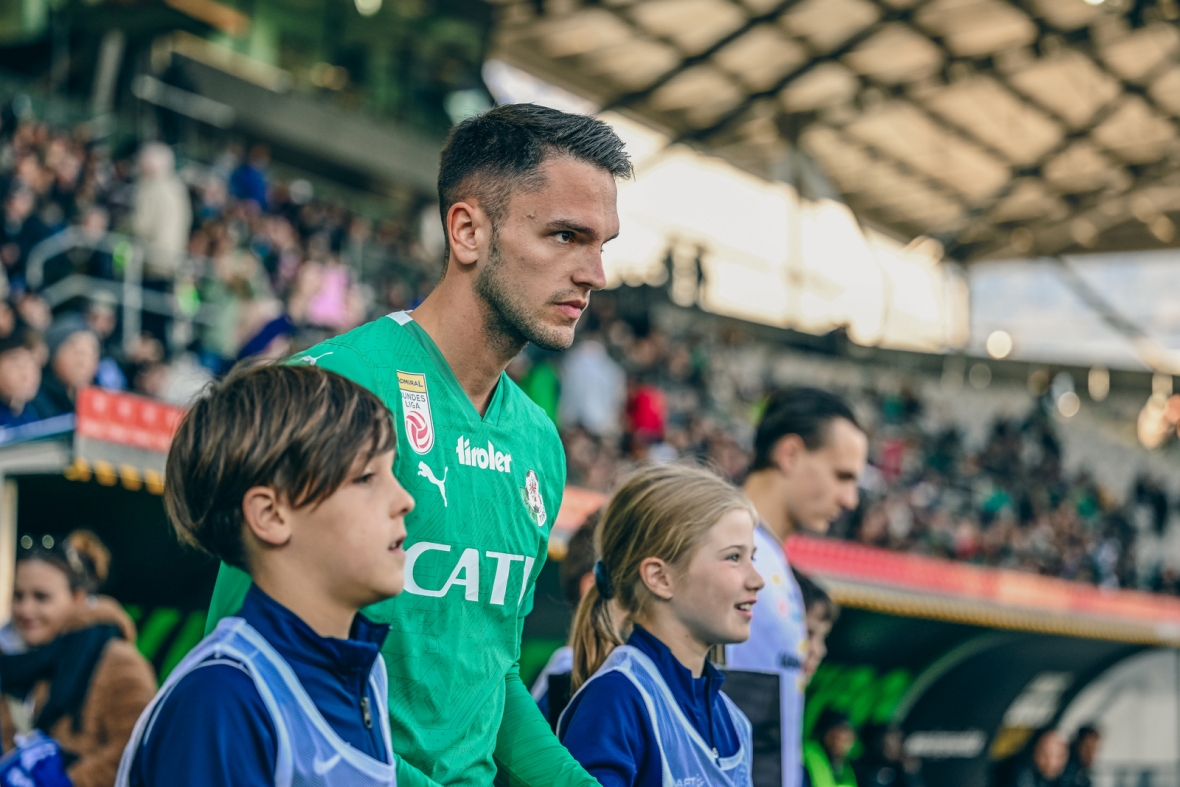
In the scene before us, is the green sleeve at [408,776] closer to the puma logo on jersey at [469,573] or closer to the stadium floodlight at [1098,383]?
the puma logo on jersey at [469,573]

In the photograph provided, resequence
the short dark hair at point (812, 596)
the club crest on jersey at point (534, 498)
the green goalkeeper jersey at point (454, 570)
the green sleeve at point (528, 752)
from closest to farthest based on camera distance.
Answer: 1. the green goalkeeper jersey at point (454, 570)
2. the green sleeve at point (528, 752)
3. the club crest on jersey at point (534, 498)
4. the short dark hair at point (812, 596)

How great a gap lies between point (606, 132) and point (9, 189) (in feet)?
26.3

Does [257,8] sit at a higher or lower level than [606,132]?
higher

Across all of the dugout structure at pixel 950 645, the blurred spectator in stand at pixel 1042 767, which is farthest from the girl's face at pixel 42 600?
the blurred spectator in stand at pixel 1042 767

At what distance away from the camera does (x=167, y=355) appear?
29.1 ft

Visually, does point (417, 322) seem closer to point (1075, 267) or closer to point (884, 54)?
point (884, 54)

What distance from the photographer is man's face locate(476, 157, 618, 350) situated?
6.48ft

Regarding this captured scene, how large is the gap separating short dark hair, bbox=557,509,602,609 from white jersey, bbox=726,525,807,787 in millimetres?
513

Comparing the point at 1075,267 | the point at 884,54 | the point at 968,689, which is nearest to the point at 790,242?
the point at 884,54

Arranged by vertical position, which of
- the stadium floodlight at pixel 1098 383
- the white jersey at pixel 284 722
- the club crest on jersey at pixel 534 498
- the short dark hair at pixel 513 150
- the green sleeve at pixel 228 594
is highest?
the stadium floodlight at pixel 1098 383

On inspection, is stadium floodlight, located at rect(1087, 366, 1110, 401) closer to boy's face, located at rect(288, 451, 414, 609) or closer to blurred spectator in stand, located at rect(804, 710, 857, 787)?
blurred spectator in stand, located at rect(804, 710, 857, 787)

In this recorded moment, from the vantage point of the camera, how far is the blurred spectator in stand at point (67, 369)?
5500 millimetres

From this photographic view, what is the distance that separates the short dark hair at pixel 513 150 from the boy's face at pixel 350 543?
2.00 ft

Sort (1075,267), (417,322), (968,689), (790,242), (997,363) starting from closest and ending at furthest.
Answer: (417,322), (968,689), (790,242), (997,363), (1075,267)
